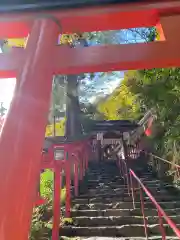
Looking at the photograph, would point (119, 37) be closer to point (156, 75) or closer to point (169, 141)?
point (156, 75)

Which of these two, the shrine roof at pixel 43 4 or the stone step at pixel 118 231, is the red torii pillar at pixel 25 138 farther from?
the stone step at pixel 118 231

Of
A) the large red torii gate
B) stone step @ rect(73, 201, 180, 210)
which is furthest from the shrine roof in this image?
stone step @ rect(73, 201, 180, 210)

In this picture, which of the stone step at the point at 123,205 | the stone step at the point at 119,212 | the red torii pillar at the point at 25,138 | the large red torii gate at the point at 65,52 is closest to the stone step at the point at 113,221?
the stone step at the point at 119,212

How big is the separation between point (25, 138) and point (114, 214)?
15.6 ft

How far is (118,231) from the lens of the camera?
4961 mm

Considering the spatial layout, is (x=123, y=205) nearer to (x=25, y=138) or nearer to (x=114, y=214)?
(x=114, y=214)

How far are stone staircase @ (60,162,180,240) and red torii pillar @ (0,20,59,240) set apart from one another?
3.74m

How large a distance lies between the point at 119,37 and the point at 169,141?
3.33 metres

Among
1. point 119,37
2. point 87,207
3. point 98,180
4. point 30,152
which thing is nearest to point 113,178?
point 98,180

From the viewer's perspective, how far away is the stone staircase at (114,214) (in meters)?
4.94

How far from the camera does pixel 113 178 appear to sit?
9617 mm

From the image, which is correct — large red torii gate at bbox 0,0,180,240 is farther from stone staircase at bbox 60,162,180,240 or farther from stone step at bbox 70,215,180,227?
stone step at bbox 70,215,180,227

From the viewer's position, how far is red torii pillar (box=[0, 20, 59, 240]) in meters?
1.19

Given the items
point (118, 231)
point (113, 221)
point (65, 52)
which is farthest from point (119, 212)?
point (65, 52)
